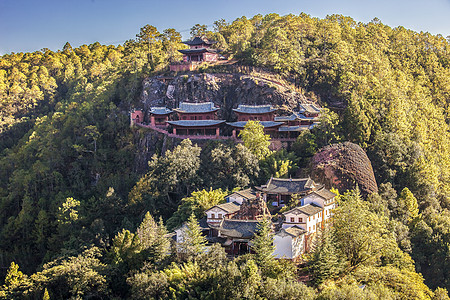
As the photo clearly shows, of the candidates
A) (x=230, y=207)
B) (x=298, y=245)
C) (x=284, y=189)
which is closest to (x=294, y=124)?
(x=284, y=189)

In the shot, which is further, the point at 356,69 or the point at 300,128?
the point at 356,69

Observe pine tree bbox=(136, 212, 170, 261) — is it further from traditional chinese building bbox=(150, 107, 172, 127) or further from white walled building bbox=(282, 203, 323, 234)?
Result: traditional chinese building bbox=(150, 107, 172, 127)

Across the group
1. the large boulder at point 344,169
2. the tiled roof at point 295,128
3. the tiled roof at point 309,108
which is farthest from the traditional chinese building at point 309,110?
the large boulder at point 344,169

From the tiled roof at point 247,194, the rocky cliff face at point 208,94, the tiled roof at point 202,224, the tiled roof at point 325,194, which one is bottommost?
the tiled roof at point 202,224

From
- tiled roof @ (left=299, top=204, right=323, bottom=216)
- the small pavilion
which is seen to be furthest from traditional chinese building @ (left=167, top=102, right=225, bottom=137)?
tiled roof @ (left=299, top=204, right=323, bottom=216)

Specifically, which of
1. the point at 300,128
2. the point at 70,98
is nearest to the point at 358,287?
the point at 300,128

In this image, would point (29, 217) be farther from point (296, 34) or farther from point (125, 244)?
point (296, 34)

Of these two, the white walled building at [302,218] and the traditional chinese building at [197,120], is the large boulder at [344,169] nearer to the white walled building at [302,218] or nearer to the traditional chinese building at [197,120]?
the white walled building at [302,218]
